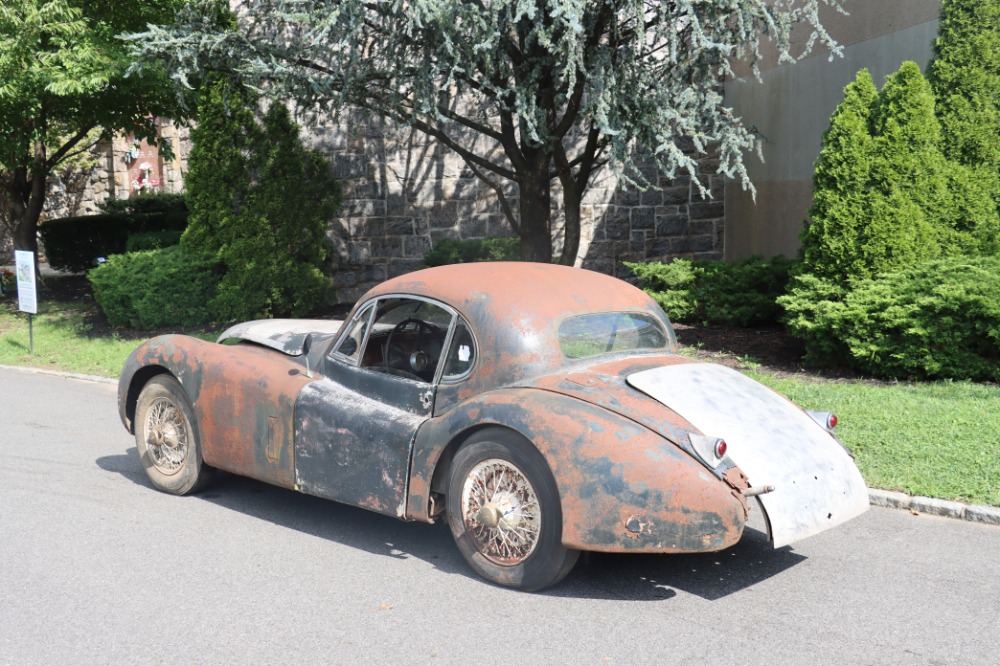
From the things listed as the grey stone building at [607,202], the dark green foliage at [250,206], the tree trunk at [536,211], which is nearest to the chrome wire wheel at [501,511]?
the tree trunk at [536,211]

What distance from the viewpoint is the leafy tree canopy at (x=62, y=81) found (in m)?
13.8

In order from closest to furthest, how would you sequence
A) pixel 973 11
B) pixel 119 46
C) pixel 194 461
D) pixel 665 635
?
pixel 665 635 < pixel 194 461 < pixel 973 11 < pixel 119 46

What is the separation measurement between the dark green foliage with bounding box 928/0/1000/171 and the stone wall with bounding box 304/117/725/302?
7.30 metres

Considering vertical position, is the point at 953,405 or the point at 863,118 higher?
the point at 863,118

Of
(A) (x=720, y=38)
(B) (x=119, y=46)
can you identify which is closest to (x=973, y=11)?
(A) (x=720, y=38)

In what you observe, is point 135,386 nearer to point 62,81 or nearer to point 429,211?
point 62,81

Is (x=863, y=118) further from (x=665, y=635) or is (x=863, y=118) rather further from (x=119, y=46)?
(x=119, y=46)

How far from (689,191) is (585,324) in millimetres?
12884

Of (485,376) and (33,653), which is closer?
(33,653)

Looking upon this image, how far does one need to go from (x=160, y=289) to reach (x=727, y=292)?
28.0 ft

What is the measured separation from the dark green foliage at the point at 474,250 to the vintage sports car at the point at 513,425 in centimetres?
955

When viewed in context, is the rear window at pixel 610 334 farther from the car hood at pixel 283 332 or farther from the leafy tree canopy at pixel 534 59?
the leafy tree canopy at pixel 534 59

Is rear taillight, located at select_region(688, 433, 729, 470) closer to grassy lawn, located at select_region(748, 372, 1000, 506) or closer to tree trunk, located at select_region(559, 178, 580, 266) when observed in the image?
grassy lawn, located at select_region(748, 372, 1000, 506)

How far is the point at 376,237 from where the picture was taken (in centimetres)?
1717
